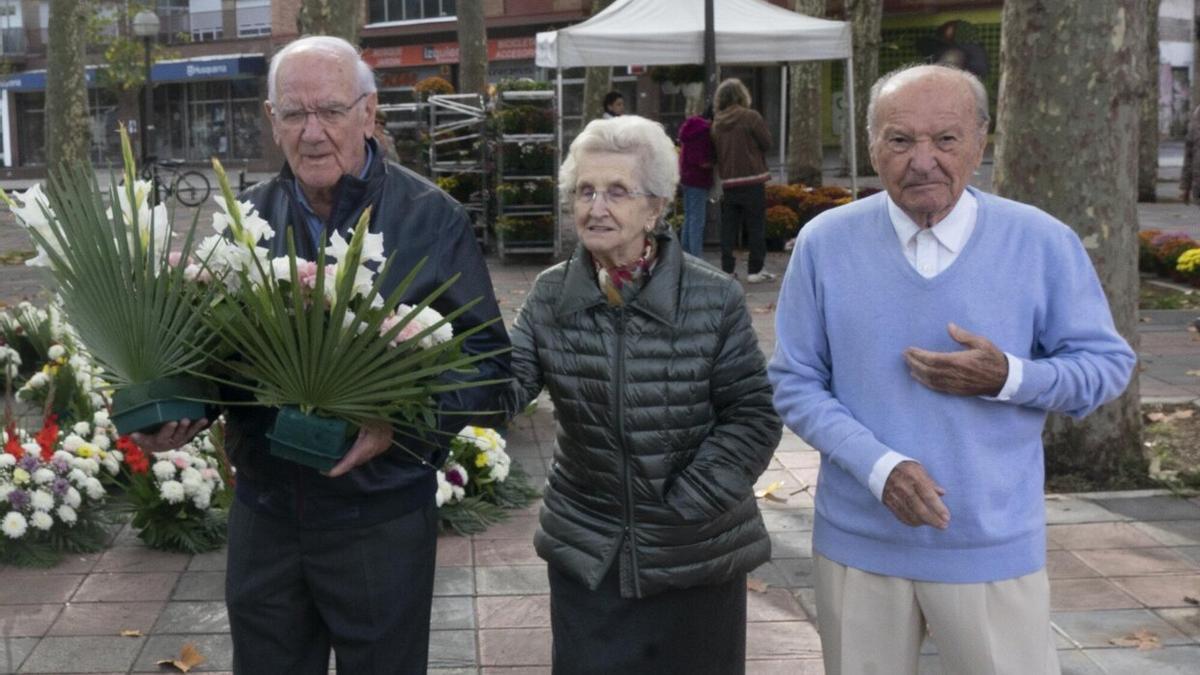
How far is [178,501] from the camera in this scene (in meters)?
5.79

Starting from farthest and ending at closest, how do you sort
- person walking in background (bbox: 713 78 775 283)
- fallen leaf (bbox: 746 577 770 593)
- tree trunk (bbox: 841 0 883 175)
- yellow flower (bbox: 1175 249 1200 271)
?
tree trunk (bbox: 841 0 883 175) < yellow flower (bbox: 1175 249 1200 271) < person walking in background (bbox: 713 78 775 283) < fallen leaf (bbox: 746 577 770 593)

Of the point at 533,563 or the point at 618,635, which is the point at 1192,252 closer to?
the point at 533,563

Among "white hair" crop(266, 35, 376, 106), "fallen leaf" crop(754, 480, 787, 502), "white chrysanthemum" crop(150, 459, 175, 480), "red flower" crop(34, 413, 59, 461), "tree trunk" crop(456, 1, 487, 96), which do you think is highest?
"tree trunk" crop(456, 1, 487, 96)

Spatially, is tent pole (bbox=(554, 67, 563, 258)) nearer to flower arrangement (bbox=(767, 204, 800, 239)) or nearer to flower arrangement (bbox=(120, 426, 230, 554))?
flower arrangement (bbox=(767, 204, 800, 239))

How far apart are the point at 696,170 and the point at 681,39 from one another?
1434 mm

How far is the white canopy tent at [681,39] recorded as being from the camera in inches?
581

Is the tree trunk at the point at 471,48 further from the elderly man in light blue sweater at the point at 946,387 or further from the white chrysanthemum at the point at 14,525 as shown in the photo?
the elderly man in light blue sweater at the point at 946,387

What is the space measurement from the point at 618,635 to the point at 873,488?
0.75 metres

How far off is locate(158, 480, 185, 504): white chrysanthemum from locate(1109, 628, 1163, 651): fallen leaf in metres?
3.45

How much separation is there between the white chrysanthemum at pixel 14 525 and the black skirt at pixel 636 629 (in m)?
3.08

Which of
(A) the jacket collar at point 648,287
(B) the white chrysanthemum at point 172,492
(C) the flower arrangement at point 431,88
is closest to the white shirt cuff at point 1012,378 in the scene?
(A) the jacket collar at point 648,287

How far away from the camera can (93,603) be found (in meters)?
5.25

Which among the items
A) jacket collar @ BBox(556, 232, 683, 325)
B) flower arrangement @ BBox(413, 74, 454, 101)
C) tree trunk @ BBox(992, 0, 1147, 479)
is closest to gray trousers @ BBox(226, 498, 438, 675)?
jacket collar @ BBox(556, 232, 683, 325)

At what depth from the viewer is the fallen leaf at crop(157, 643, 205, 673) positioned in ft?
15.1
